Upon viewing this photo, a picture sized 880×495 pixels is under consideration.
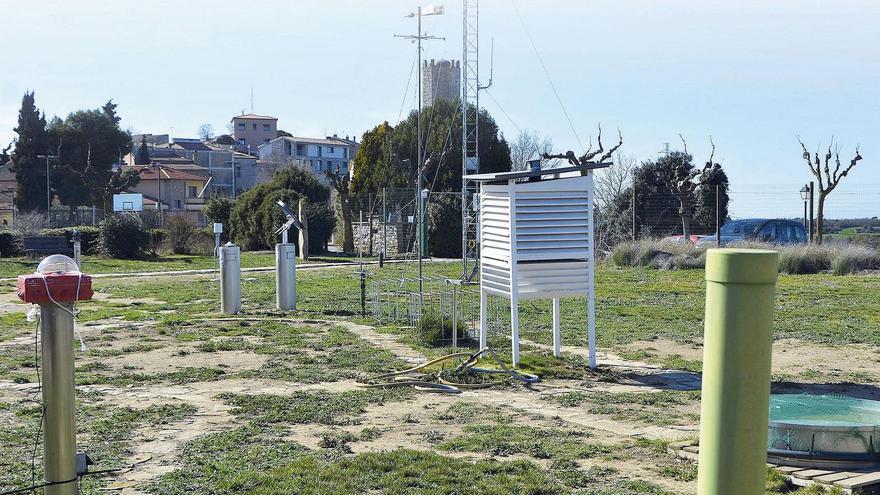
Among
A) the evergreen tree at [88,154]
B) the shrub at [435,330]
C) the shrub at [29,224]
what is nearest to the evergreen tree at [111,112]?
the evergreen tree at [88,154]

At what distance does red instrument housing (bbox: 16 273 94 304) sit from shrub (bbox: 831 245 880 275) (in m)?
23.1

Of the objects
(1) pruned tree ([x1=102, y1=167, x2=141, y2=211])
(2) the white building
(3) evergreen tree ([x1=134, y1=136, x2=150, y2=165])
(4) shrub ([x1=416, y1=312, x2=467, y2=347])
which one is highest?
(2) the white building

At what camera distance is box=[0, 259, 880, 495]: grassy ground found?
19.3ft

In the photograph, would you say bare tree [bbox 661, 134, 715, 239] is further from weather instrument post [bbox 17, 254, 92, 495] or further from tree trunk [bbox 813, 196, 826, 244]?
weather instrument post [bbox 17, 254, 92, 495]

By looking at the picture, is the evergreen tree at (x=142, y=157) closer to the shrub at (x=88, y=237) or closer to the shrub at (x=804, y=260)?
the shrub at (x=88, y=237)

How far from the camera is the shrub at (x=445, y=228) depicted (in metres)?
36.6

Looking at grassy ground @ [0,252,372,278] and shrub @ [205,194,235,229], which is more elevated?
shrub @ [205,194,235,229]

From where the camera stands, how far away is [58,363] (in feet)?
12.7

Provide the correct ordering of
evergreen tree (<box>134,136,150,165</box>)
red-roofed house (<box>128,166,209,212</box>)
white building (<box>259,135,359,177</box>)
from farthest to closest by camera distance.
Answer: white building (<box>259,135,359,177</box>) < evergreen tree (<box>134,136,150,165</box>) < red-roofed house (<box>128,166,209,212</box>)

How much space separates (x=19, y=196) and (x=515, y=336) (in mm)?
54089

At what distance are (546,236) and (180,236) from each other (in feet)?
92.1

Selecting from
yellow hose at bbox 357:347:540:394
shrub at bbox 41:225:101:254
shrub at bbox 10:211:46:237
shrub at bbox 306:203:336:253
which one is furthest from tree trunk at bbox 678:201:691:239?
shrub at bbox 10:211:46:237

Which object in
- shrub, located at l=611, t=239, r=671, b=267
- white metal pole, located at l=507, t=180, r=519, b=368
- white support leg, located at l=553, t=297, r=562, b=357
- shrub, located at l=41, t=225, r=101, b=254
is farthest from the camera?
shrub, located at l=41, t=225, r=101, b=254

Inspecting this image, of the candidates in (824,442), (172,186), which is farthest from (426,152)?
(824,442)
